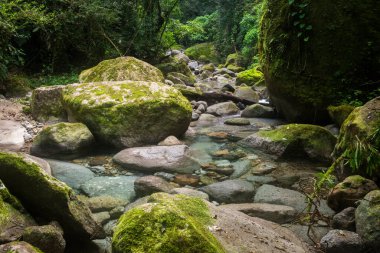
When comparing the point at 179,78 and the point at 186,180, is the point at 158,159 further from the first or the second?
the point at 179,78

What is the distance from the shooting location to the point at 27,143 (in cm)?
655

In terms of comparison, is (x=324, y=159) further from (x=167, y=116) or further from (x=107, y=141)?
(x=107, y=141)

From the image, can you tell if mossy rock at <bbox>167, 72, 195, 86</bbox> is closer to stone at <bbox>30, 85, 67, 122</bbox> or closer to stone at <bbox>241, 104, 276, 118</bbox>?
stone at <bbox>241, 104, 276, 118</bbox>

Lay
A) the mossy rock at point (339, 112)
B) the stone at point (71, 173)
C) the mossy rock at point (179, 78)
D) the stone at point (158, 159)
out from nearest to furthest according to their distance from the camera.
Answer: the stone at point (71, 173)
the stone at point (158, 159)
the mossy rock at point (339, 112)
the mossy rock at point (179, 78)

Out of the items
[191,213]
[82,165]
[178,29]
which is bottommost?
[82,165]

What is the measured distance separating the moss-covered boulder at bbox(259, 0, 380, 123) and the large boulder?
503 centimetres

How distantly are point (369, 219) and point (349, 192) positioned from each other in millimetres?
697

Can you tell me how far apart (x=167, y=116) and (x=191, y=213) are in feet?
12.6

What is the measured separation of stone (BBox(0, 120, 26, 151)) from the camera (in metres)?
6.27

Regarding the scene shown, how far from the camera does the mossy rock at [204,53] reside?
22.9 m

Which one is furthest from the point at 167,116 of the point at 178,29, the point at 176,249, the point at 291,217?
the point at 178,29

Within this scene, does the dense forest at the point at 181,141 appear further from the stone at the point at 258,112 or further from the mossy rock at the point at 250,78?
the mossy rock at the point at 250,78

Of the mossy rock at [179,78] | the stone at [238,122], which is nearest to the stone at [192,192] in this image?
the stone at [238,122]

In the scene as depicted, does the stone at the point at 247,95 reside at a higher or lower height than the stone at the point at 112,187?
higher
